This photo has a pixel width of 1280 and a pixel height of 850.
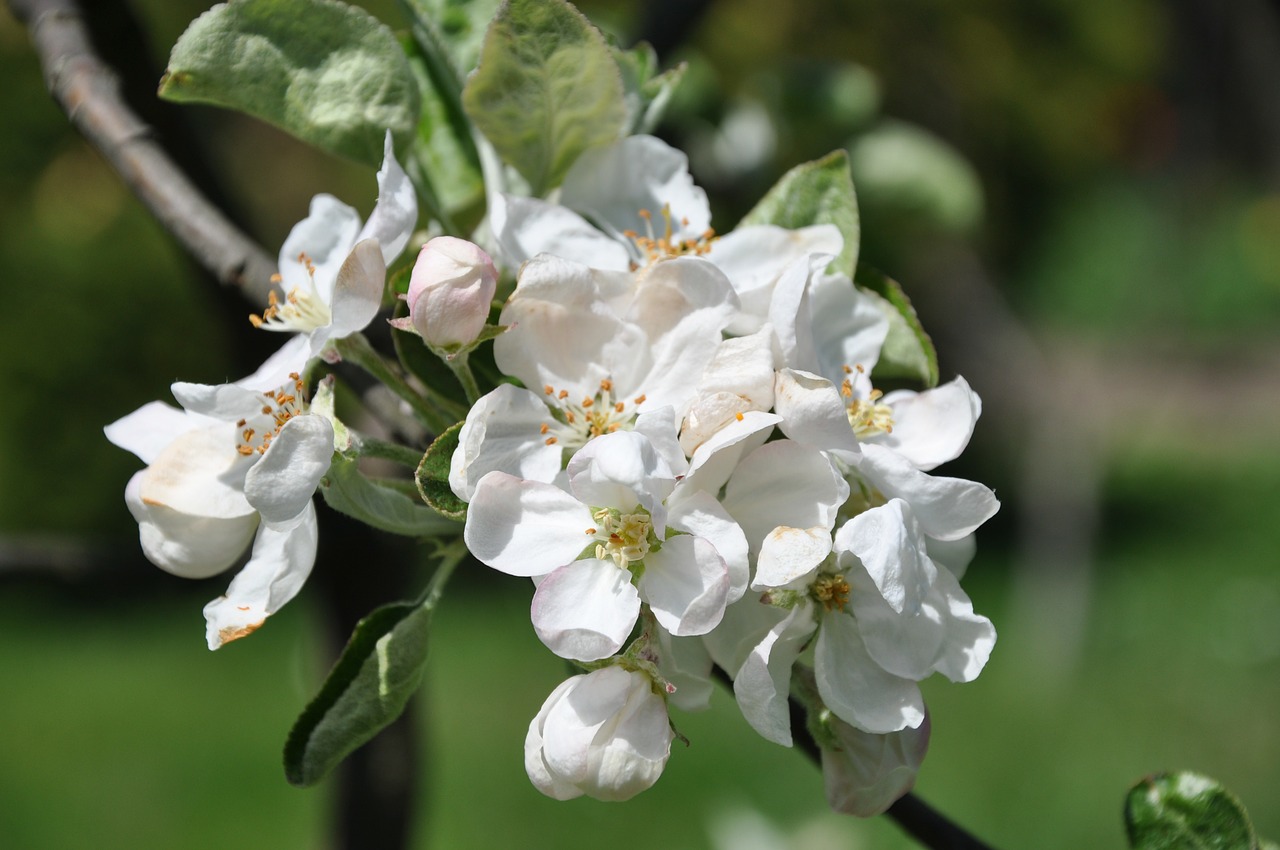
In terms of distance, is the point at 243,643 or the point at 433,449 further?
the point at 243,643

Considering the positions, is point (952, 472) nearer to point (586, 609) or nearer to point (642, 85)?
→ point (642, 85)

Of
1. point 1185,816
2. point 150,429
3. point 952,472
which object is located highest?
point 150,429

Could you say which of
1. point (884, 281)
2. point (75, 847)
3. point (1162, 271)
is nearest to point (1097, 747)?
point (75, 847)

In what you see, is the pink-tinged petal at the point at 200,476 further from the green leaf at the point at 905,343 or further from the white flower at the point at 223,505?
the green leaf at the point at 905,343

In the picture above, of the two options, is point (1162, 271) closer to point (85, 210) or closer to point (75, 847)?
point (85, 210)

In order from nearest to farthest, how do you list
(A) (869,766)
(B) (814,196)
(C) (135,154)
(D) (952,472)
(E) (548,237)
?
1. (A) (869,766)
2. (E) (548,237)
3. (B) (814,196)
4. (C) (135,154)
5. (D) (952,472)

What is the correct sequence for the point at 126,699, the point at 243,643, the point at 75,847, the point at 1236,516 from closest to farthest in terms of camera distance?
the point at 75,847, the point at 126,699, the point at 243,643, the point at 1236,516

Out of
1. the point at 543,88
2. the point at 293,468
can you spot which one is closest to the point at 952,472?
the point at 543,88
